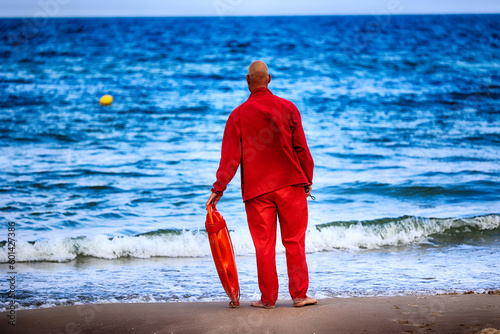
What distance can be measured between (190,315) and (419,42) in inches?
1064

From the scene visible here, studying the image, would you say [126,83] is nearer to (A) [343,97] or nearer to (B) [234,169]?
(A) [343,97]

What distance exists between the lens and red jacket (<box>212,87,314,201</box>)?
11.3 feet

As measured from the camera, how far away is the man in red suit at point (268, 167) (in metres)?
3.46

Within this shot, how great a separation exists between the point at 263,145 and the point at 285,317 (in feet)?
3.49

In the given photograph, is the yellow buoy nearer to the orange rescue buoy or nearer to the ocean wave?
the ocean wave

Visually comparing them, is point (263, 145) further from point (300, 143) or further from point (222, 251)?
point (222, 251)

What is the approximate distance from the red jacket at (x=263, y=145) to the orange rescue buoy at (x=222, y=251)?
258 mm

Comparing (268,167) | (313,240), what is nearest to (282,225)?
(268,167)

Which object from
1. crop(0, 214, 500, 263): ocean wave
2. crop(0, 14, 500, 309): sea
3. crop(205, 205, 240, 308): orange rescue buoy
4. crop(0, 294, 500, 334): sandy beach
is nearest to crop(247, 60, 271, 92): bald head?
crop(205, 205, 240, 308): orange rescue buoy

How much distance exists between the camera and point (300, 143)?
11.5 ft

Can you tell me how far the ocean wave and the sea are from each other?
22 mm

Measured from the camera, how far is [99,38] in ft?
96.9

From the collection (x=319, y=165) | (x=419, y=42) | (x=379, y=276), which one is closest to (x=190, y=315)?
(x=379, y=276)

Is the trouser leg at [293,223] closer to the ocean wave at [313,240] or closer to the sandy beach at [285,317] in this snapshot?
the sandy beach at [285,317]
